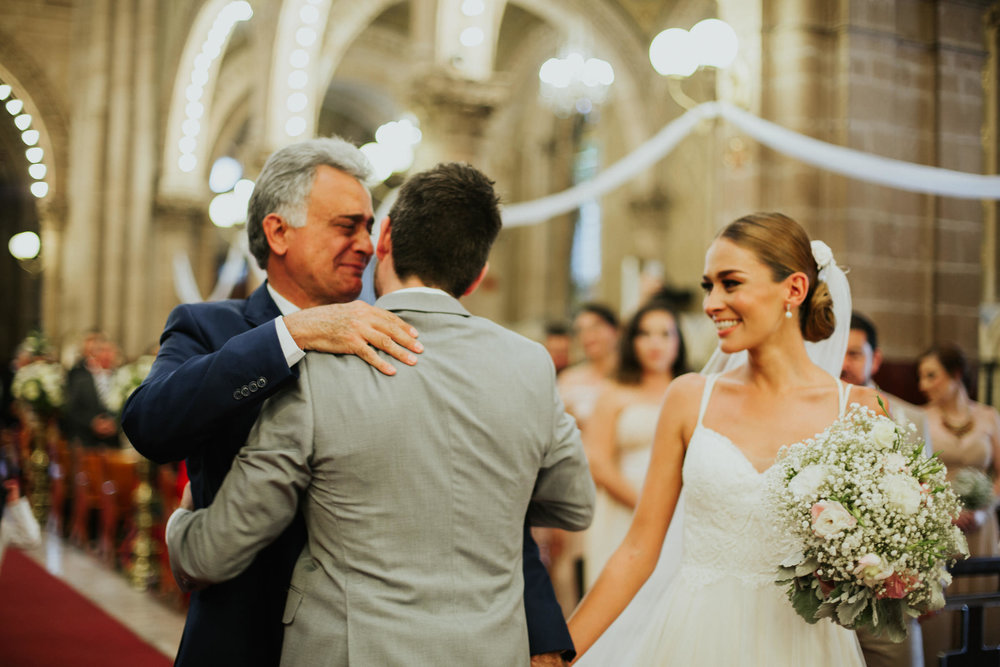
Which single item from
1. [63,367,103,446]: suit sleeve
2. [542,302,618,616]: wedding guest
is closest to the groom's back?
[542,302,618,616]: wedding guest

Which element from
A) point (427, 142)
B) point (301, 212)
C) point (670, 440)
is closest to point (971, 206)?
point (427, 142)

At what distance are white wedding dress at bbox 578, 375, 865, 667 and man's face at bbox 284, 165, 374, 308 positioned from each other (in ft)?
3.30

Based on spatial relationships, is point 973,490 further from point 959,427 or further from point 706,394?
point 706,394

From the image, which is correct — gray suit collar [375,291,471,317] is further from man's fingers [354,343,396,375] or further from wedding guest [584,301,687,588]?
wedding guest [584,301,687,588]

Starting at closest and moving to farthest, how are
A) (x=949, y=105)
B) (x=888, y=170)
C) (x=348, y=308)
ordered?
(x=348, y=308) < (x=888, y=170) < (x=949, y=105)

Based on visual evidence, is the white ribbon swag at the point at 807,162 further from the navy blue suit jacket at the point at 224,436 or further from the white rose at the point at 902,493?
the white rose at the point at 902,493

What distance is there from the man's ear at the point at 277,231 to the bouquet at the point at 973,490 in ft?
11.1

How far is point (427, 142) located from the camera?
8617 millimetres

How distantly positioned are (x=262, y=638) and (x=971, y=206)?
7130 mm

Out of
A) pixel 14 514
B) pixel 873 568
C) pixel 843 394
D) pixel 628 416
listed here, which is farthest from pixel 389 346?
pixel 628 416

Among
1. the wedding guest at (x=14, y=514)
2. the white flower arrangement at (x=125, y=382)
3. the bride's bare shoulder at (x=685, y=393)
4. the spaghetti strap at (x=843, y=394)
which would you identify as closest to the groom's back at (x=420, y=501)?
the bride's bare shoulder at (x=685, y=393)

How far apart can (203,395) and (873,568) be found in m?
1.34

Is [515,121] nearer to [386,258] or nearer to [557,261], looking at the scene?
[557,261]

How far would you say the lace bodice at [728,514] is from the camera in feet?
8.02
